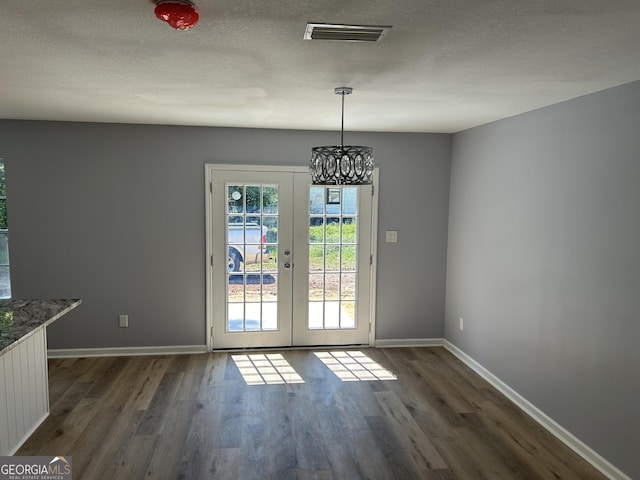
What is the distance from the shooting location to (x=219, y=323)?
472cm

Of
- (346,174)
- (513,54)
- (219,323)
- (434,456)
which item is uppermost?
(513,54)

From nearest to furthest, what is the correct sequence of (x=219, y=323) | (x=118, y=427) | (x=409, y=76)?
(x=409, y=76)
(x=118, y=427)
(x=219, y=323)

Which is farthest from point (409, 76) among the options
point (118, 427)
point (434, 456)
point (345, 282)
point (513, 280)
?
point (118, 427)

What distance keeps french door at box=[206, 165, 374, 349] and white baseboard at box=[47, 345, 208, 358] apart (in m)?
0.26

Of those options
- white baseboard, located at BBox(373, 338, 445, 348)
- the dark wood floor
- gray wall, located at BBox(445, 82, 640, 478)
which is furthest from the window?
gray wall, located at BBox(445, 82, 640, 478)

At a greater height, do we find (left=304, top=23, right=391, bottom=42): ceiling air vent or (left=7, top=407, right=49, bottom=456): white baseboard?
(left=304, top=23, right=391, bottom=42): ceiling air vent

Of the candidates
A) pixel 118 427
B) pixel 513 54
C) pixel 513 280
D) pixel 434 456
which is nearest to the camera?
pixel 513 54

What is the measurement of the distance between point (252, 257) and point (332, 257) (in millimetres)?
852

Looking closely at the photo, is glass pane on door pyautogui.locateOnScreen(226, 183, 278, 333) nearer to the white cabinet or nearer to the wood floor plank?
the wood floor plank

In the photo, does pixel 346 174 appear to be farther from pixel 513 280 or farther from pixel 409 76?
pixel 513 280

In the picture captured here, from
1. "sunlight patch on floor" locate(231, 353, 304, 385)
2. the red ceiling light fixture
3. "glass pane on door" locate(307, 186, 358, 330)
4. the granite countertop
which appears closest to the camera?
the red ceiling light fixture

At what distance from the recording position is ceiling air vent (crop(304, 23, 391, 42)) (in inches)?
70.7

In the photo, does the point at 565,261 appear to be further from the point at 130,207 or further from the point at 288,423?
the point at 130,207

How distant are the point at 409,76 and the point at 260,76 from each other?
84 centimetres
